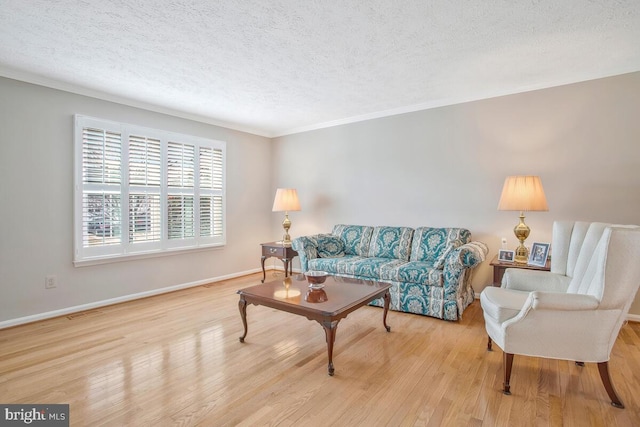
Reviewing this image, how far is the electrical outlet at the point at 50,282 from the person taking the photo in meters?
3.29

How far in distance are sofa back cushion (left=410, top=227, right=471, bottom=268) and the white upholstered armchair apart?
4.78ft

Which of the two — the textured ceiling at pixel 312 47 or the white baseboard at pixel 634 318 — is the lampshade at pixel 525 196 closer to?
the textured ceiling at pixel 312 47

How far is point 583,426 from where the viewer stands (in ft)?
5.43

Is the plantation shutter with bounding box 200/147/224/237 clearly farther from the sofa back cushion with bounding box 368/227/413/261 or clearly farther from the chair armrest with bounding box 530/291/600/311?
the chair armrest with bounding box 530/291/600/311

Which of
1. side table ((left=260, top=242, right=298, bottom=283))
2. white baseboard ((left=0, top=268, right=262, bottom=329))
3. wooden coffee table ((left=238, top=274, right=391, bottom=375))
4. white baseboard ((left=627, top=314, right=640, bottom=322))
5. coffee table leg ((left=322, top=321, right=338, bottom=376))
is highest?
side table ((left=260, top=242, right=298, bottom=283))

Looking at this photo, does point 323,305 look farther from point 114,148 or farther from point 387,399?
point 114,148

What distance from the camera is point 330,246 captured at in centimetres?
429

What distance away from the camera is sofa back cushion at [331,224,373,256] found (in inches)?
168

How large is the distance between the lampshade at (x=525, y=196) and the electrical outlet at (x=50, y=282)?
459 cm

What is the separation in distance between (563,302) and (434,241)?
6.49ft

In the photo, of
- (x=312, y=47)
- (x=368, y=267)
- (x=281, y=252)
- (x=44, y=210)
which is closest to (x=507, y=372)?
(x=368, y=267)

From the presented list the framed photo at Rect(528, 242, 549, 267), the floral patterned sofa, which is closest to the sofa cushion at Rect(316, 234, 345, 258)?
the floral patterned sofa

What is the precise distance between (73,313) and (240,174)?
2.80 meters

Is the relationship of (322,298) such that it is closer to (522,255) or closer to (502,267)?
(502,267)
